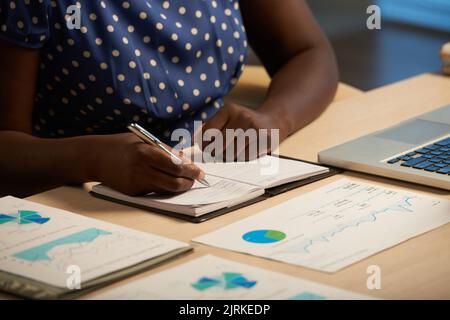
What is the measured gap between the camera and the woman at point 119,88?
134 cm

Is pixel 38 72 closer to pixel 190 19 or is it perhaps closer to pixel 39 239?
pixel 190 19

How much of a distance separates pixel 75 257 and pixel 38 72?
24.2 inches

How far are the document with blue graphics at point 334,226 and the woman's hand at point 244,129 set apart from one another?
0.19 meters

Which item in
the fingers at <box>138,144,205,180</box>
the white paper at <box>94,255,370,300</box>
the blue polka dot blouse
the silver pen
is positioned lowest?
the white paper at <box>94,255,370,300</box>

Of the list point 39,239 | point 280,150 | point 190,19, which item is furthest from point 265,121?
point 39,239

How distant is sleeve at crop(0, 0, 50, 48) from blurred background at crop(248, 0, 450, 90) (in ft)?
10.1

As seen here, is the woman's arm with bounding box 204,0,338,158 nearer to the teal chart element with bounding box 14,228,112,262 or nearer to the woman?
the woman

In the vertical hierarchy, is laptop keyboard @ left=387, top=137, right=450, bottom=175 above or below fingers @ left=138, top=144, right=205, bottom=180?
above

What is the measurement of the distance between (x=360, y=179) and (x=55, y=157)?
0.48m

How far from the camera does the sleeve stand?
1.45 meters

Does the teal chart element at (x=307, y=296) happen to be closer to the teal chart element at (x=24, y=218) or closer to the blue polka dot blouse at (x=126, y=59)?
the teal chart element at (x=24, y=218)

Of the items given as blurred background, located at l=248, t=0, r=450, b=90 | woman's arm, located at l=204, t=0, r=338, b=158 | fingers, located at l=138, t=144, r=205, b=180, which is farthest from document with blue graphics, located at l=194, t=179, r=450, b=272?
blurred background, located at l=248, t=0, r=450, b=90
